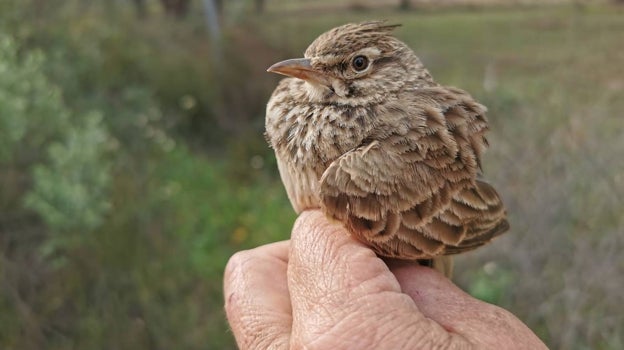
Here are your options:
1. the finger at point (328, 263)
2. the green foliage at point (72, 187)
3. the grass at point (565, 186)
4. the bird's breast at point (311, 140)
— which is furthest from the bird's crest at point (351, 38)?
the grass at point (565, 186)

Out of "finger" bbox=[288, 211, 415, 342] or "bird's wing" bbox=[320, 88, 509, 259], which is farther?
"bird's wing" bbox=[320, 88, 509, 259]

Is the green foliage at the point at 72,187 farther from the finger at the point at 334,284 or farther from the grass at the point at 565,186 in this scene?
the grass at the point at 565,186

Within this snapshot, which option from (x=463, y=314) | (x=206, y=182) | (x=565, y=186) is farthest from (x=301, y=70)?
(x=206, y=182)

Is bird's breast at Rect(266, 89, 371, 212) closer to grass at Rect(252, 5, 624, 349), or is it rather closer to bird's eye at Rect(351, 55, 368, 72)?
bird's eye at Rect(351, 55, 368, 72)

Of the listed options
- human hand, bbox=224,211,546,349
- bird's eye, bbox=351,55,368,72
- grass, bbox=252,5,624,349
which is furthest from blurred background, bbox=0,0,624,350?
bird's eye, bbox=351,55,368,72

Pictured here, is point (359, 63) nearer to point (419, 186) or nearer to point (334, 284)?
point (419, 186)

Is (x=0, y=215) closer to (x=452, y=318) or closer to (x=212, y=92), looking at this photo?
(x=452, y=318)
